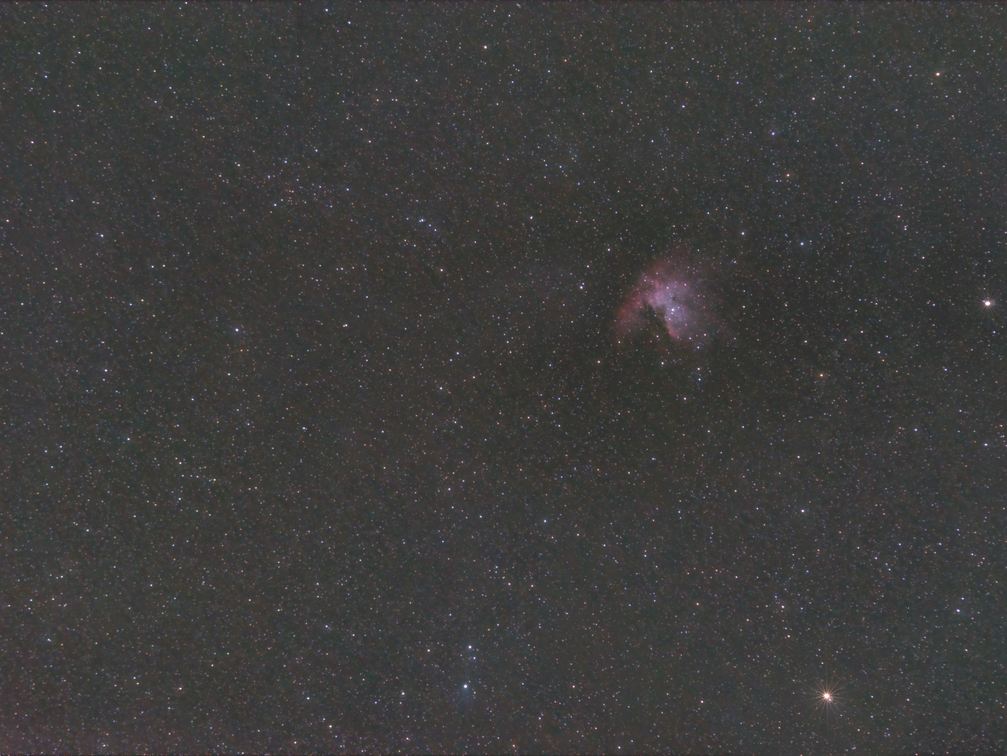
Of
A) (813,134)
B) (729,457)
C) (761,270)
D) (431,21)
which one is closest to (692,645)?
(729,457)

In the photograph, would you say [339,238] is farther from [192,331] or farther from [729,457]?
[729,457]

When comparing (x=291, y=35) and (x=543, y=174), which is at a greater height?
(x=291, y=35)

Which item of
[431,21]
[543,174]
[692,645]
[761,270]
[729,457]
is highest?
[431,21]

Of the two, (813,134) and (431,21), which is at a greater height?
(431,21)

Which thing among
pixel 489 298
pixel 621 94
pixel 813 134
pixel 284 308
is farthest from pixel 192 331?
pixel 813 134

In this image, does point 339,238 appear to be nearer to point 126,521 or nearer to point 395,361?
point 395,361
